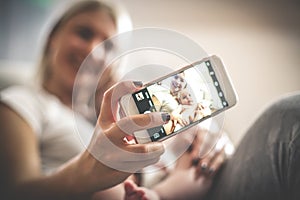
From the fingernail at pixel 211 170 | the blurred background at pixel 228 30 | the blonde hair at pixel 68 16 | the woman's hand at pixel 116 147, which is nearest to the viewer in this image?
the woman's hand at pixel 116 147

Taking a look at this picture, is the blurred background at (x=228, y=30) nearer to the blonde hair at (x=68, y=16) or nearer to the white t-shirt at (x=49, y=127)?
the blonde hair at (x=68, y=16)

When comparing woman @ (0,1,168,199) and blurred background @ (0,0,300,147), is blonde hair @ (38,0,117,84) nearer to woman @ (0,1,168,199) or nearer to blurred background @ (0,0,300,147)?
woman @ (0,1,168,199)

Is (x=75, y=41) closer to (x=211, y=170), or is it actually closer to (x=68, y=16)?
(x=68, y=16)

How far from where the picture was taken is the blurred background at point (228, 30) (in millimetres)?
1004

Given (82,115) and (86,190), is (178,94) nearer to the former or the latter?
(86,190)

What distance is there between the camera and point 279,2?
1020 mm

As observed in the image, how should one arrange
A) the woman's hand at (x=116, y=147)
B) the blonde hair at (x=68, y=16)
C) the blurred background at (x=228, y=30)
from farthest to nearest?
the blurred background at (x=228, y=30) → the blonde hair at (x=68, y=16) → the woman's hand at (x=116, y=147)

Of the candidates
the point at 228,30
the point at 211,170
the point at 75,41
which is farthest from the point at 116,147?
the point at 228,30

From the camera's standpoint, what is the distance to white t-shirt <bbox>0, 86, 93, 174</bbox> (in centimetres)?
63

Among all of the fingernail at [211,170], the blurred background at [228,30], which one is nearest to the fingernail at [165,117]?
the fingernail at [211,170]

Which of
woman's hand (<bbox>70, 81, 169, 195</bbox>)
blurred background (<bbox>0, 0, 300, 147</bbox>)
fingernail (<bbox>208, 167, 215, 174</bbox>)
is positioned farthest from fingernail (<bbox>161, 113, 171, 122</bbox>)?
blurred background (<bbox>0, 0, 300, 147</bbox>)

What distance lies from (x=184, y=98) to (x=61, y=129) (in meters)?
0.27

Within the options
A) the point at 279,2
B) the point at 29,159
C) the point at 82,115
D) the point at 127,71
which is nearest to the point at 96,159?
the point at 29,159

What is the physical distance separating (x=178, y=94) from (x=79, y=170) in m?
0.15
